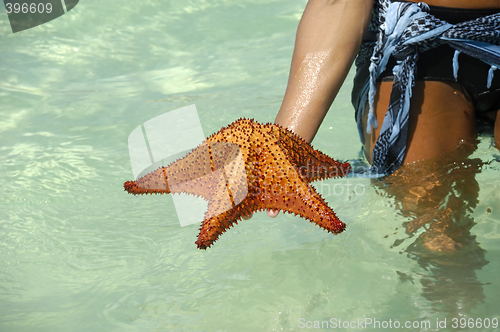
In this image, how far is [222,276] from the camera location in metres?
2.51

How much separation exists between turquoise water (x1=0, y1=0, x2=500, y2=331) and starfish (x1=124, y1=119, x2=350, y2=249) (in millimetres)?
721

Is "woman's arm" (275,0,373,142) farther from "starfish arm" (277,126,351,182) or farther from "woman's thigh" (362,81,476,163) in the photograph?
"woman's thigh" (362,81,476,163)

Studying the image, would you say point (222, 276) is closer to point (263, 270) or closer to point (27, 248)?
point (263, 270)

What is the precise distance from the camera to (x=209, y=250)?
9.07ft

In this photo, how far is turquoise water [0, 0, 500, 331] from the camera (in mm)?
2254

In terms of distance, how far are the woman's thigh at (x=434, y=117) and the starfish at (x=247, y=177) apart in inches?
26.1

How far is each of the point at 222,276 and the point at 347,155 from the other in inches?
61.4

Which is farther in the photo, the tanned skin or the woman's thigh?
the woman's thigh

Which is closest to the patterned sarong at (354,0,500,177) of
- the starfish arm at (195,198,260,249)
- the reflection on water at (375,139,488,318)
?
the reflection on water at (375,139,488,318)

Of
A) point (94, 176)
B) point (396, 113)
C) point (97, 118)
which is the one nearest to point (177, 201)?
point (94, 176)

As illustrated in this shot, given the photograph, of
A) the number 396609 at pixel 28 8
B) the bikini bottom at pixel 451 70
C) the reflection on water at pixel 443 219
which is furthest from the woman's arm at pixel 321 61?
the number 396609 at pixel 28 8

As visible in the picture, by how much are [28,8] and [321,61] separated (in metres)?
5.47

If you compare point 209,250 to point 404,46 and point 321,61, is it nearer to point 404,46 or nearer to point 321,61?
point 321,61

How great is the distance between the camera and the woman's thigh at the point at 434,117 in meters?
2.26
